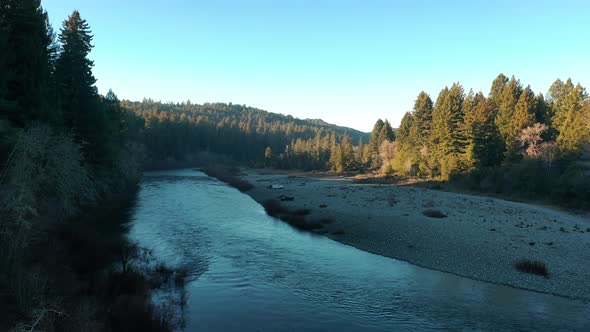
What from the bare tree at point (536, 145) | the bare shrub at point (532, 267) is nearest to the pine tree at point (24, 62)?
the bare shrub at point (532, 267)

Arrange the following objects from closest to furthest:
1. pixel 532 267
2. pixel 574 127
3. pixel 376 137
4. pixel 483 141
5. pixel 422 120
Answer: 1. pixel 532 267
2. pixel 574 127
3. pixel 483 141
4. pixel 422 120
5. pixel 376 137

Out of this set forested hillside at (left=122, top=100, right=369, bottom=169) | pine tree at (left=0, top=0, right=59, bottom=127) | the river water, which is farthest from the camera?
forested hillside at (left=122, top=100, right=369, bottom=169)

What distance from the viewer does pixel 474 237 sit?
24.1 meters

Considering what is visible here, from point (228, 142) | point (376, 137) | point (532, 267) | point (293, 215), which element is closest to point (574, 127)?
point (532, 267)

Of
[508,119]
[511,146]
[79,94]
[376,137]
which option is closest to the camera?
[79,94]

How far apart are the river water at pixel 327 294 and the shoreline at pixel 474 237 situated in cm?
136

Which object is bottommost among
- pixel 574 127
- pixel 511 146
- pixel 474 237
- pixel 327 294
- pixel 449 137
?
pixel 327 294

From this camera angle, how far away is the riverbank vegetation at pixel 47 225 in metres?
8.86

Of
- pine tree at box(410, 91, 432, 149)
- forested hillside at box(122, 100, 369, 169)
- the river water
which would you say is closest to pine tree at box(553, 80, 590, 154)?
pine tree at box(410, 91, 432, 149)

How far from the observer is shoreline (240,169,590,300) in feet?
58.7

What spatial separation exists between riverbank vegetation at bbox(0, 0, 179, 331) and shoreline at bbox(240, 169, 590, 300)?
16.0m

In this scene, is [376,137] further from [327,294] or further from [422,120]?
[327,294]

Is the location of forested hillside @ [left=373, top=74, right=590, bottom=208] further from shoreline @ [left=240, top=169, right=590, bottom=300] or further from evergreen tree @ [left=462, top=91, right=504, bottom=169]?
shoreline @ [left=240, top=169, right=590, bottom=300]

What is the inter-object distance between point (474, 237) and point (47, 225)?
26.5 m
